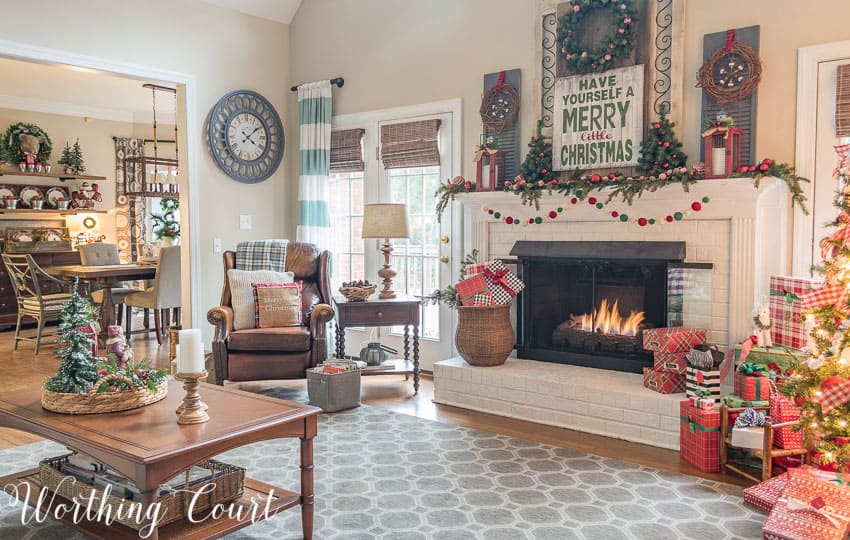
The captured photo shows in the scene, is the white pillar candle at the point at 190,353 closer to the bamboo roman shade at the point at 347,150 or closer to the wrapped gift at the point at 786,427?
the wrapped gift at the point at 786,427

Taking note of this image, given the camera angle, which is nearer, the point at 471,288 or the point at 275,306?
the point at 471,288

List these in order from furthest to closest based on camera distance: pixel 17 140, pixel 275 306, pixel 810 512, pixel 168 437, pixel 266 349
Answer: pixel 17 140 → pixel 275 306 → pixel 266 349 → pixel 810 512 → pixel 168 437

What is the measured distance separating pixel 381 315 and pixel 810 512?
293 centimetres

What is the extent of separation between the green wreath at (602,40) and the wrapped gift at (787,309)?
1.65 meters

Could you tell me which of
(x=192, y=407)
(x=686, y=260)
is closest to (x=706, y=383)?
(x=686, y=260)

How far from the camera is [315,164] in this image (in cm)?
580

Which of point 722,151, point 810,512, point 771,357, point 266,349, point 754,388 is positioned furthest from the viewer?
point 266,349

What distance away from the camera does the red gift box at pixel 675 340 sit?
12.0 ft

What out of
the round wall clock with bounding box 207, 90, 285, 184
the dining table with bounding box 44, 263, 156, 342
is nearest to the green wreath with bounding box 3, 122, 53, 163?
the dining table with bounding box 44, 263, 156, 342

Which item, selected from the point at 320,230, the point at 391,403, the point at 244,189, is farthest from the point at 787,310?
the point at 244,189

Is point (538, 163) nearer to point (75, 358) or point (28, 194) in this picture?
point (75, 358)

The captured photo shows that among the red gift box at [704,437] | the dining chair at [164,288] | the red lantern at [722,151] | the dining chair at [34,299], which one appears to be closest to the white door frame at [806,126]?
the red lantern at [722,151]

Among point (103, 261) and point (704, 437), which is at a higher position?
point (103, 261)

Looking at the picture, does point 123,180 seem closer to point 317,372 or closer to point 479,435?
point 317,372
